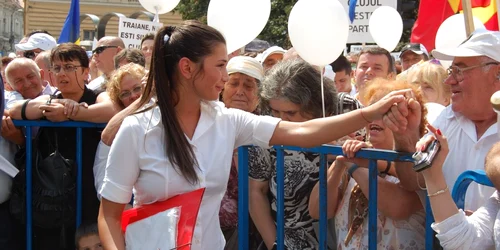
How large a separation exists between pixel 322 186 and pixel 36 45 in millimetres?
7831

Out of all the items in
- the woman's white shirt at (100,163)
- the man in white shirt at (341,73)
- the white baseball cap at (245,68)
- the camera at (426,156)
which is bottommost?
the woman's white shirt at (100,163)

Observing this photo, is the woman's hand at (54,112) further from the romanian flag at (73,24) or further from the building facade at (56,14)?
the building facade at (56,14)

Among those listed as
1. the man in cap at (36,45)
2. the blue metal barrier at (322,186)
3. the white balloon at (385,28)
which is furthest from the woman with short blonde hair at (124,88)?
the man in cap at (36,45)

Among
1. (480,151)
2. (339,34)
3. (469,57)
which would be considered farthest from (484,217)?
(339,34)

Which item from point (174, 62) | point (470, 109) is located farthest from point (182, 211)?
point (470, 109)

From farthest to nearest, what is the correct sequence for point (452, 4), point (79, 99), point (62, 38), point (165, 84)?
1. point (62, 38)
2. point (452, 4)
3. point (79, 99)
4. point (165, 84)

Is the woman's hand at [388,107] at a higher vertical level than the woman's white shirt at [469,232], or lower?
higher

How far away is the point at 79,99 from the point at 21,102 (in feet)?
1.44

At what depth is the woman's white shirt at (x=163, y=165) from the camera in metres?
2.84

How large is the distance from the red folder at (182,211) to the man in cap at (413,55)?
20.0 feet

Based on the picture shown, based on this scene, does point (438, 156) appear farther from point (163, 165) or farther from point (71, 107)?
point (71, 107)

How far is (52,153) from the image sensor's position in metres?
4.45

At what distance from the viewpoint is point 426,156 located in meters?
2.70

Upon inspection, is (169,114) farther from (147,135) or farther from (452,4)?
(452,4)
